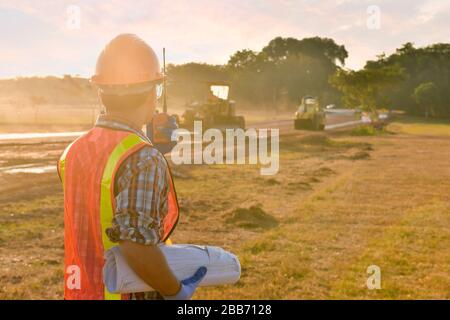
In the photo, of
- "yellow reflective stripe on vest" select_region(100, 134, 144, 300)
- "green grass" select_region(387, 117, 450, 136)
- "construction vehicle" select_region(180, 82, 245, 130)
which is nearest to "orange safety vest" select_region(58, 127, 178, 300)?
"yellow reflective stripe on vest" select_region(100, 134, 144, 300)

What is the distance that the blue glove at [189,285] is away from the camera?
6.59 feet

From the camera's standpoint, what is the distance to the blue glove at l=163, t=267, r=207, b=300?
6.59ft

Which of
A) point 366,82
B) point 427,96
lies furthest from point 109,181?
point 427,96

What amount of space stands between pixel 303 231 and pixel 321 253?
1431 millimetres

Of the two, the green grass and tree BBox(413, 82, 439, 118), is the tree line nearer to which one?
tree BBox(413, 82, 439, 118)

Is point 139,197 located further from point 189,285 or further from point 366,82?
point 366,82

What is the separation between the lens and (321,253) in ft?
26.6

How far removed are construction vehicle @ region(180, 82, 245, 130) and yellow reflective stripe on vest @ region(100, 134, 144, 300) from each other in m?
30.7

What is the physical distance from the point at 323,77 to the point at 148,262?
347 ft

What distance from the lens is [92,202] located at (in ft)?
6.66

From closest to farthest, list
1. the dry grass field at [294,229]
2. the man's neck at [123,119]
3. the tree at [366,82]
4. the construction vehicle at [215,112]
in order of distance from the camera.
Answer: the man's neck at [123,119], the dry grass field at [294,229], the construction vehicle at [215,112], the tree at [366,82]

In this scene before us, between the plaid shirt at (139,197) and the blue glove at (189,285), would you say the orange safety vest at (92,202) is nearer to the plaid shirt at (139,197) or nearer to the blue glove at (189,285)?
Result: the plaid shirt at (139,197)

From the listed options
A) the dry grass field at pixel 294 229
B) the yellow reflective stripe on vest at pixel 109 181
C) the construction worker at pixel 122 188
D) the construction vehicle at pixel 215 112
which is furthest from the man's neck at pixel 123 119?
the construction vehicle at pixel 215 112
